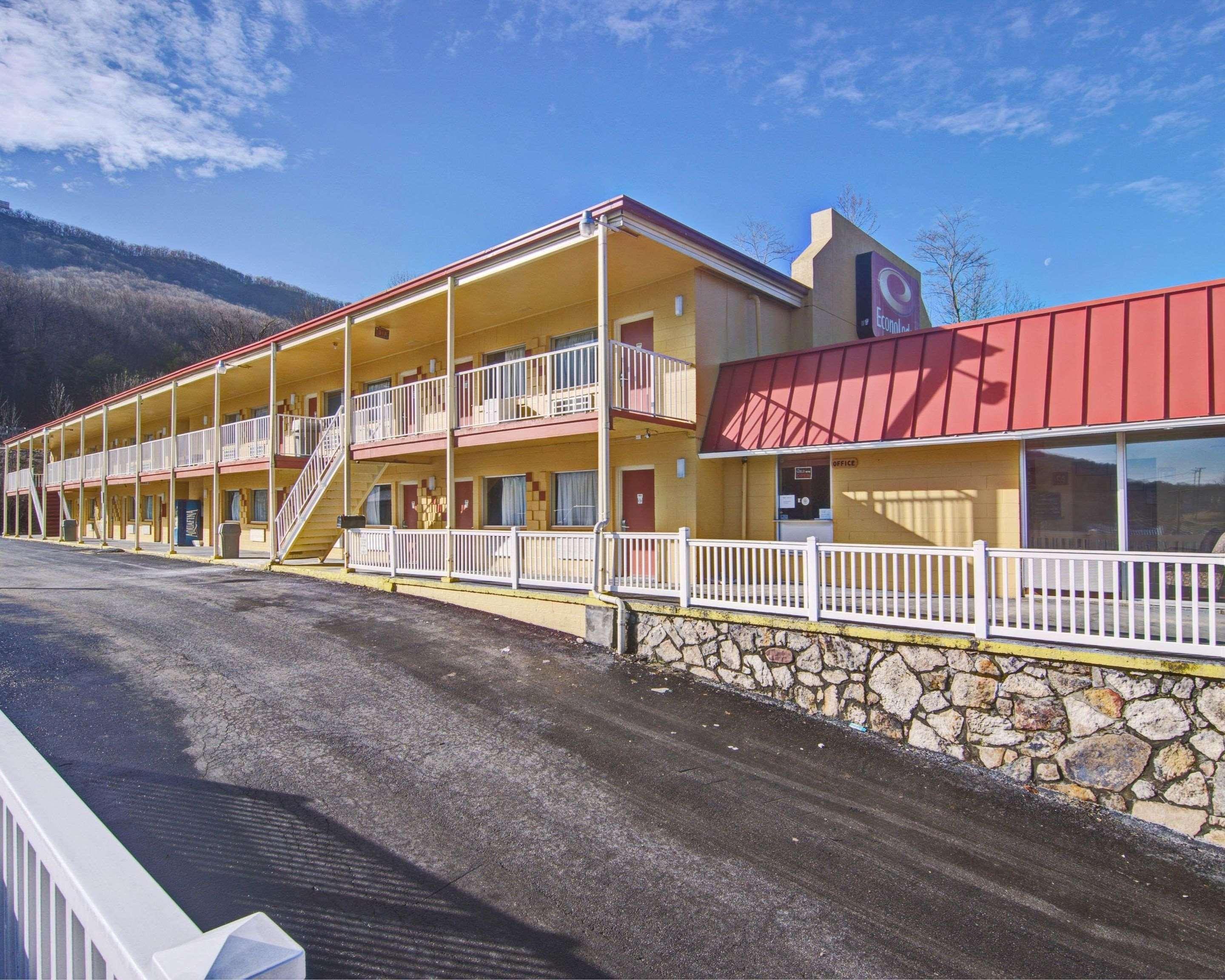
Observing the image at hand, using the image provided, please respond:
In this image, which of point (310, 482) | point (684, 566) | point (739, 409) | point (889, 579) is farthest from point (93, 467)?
point (889, 579)

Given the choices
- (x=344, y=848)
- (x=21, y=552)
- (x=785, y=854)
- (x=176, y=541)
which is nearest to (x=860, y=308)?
(x=785, y=854)

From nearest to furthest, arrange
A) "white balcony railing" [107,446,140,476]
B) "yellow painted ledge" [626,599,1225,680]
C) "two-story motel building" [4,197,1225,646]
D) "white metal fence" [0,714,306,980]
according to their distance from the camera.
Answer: "white metal fence" [0,714,306,980], "yellow painted ledge" [626,599,1225,680], "two-story motel building" [4,197,1225,646], "white balcony railing" [107,446,140,476]

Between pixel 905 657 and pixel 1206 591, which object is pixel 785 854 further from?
pixel 1206 591

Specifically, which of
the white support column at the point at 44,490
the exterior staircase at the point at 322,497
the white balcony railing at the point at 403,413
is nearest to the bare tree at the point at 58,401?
the white support column at the point at 44,490

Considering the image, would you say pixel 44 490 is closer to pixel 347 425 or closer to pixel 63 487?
pixel 63 487

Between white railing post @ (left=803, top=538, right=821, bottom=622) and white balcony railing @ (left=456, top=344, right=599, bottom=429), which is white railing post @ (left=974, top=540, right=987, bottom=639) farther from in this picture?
white balcony railing @ (left=456, top=344, right=599, bottom=429)

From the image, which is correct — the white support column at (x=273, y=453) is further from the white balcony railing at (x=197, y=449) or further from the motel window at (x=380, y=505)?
the white balcony railing at (x=197, y=449)

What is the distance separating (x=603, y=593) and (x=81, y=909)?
29.1 ft

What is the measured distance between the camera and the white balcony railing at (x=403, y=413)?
15.9 meters

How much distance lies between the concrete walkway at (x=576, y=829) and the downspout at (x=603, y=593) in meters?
0.67

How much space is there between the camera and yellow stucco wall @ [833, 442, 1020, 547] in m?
10.7

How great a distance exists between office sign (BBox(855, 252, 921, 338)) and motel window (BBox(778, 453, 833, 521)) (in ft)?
18.2

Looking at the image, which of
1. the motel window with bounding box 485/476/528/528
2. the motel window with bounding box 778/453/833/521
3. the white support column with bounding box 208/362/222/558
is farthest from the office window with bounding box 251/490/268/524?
the motel window with bounding box 778/453/833/521

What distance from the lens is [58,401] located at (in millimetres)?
57750
